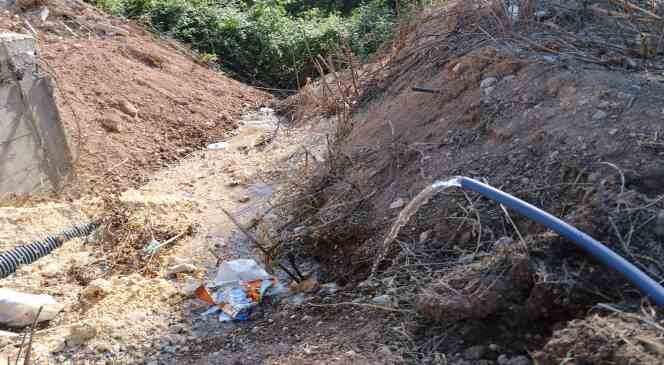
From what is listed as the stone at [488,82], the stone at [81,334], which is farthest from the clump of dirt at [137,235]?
the stone at [488,82]

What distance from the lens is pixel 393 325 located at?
2.73m

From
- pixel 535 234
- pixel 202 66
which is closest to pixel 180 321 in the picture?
pixel 535 234

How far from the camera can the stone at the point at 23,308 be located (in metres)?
3.77

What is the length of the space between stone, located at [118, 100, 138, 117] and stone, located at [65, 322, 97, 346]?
13.1 feet

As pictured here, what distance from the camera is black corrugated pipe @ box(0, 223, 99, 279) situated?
4414 millimetres

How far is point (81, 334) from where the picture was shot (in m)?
Answer: 3.48

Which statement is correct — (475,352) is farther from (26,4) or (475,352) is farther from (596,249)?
(26,4)

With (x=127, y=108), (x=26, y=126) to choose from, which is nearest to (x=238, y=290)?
(x=26, y=126)

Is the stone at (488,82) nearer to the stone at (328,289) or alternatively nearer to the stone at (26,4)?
the stone at (328,289)

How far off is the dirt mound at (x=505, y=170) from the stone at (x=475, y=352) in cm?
4

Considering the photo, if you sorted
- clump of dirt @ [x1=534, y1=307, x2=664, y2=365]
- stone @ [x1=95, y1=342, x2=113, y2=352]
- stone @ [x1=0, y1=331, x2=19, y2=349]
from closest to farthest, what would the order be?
clump of dirt @ [x1=534, y1=307, x2=664, y2=365]
stone @ [x1=95, y1=342, x2=113, y2=352]
stone @ [x1=0, y1=331, x2=19, y2=349]

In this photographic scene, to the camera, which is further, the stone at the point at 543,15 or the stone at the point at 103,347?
the stone at the point at 543,15

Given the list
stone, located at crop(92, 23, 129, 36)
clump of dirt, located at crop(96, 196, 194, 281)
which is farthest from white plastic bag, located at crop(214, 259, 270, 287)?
stone, located at crop(92, 23, 129, 36)

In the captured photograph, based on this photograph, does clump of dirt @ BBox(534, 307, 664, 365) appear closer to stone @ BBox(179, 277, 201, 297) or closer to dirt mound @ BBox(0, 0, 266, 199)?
stone @ BBox(179, 277, 201, 297)
